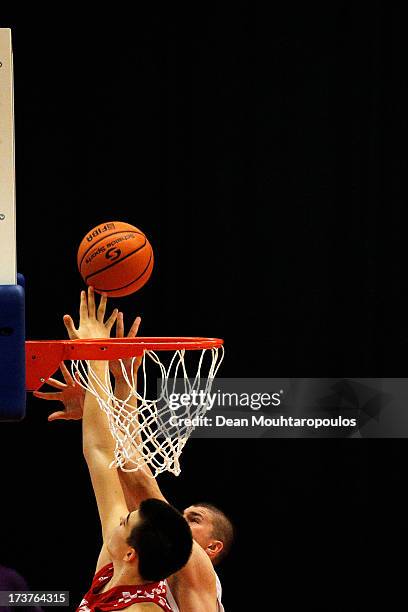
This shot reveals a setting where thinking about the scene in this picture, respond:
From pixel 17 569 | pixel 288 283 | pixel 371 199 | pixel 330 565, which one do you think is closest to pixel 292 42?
pixel 371 199

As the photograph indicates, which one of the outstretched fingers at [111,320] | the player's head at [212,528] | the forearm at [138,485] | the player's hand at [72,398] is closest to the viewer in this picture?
the outstretched fingers at [111,320]

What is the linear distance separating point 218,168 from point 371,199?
584mm

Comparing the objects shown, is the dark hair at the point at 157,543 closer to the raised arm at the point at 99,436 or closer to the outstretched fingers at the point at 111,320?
the raised arm at the point at 99,436

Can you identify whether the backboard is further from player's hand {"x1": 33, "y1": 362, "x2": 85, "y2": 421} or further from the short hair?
the short hair

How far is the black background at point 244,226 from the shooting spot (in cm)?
345

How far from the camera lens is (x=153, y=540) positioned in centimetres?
263

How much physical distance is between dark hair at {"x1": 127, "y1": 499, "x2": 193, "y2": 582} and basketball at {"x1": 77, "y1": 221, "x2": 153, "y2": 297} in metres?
0.62

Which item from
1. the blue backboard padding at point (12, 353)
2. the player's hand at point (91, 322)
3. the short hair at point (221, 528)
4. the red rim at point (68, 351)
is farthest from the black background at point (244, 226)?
the blue backboard padding at point (12, 353)

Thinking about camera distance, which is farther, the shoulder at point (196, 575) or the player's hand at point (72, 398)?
the shoulder at point (196, 575)

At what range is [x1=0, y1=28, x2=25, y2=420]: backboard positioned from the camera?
159 cm

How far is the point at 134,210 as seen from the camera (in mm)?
3488

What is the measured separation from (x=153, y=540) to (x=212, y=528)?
0.82m

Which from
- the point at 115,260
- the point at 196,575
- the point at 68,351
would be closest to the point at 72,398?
the point at 115,260

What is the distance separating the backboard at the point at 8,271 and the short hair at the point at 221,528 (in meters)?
1.93
